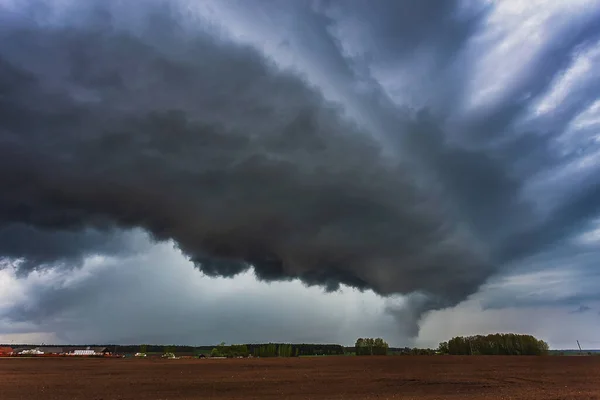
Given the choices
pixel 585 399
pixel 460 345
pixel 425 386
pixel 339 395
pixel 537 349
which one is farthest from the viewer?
pixel 460 345

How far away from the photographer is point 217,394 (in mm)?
46812

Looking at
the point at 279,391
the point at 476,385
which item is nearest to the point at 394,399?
the point at 279,391

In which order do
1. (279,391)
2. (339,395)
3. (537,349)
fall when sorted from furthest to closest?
(537,349) < (279,391) < (339,395)

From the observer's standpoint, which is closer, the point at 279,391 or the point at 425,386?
the point at 279,391

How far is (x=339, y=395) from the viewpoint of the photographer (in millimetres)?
44875

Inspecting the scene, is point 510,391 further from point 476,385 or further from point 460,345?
point 460,345

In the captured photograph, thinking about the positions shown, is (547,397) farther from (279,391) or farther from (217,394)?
(217,394)

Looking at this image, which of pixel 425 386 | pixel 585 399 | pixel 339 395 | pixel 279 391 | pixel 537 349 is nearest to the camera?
pixel 585 399

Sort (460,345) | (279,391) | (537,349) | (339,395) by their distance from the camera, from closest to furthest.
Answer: (339,395), (279,391), (537,349), (460,345)

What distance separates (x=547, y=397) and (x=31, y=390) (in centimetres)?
6070

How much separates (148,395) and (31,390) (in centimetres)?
1725

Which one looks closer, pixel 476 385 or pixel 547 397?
pixel 547 397

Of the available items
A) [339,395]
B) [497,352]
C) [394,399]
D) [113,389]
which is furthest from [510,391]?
[497,352]

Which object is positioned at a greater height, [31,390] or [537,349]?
[537,349]
